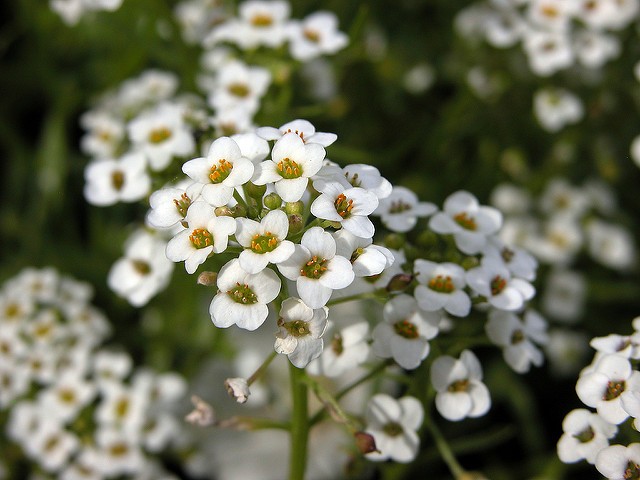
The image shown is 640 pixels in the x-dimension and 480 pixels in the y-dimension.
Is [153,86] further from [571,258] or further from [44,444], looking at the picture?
[571,258]

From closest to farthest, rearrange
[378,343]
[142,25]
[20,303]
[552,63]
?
[378,343] < [20,303] < [552,63] < [142,25]

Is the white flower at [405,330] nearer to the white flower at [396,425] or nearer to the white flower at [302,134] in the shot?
the white flower at [396,425]

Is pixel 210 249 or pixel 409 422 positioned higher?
pixel 210 249

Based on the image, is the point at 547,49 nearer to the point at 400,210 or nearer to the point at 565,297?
the point at 565,297

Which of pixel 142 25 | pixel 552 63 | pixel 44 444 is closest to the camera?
pixel 44 444

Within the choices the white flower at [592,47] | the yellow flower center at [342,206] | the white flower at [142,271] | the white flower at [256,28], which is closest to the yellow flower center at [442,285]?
the yellow flower center at [342,206]

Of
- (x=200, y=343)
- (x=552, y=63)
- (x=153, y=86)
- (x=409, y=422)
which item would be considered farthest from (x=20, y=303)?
(x=552, y=63)
